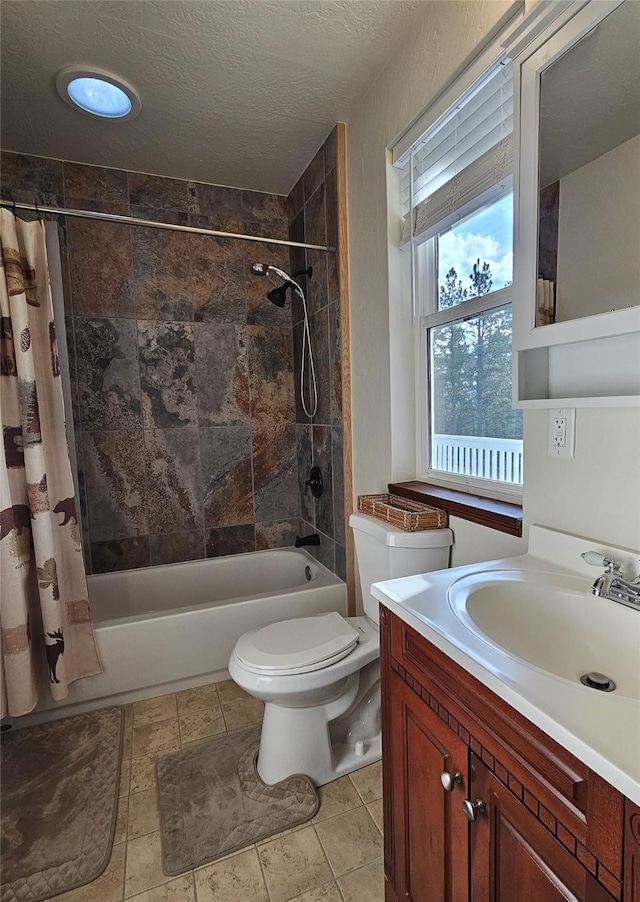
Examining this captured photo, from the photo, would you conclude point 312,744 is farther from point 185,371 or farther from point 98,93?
point 98,93

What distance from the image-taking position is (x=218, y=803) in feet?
4.67

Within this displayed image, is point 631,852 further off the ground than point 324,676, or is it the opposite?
point 631,852

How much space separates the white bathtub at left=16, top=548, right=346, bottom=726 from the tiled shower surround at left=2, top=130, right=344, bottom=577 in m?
0.17

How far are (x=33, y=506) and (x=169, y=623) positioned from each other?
740 millimetres

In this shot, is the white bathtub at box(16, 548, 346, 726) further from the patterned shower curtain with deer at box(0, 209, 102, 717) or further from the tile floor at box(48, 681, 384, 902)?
the tile floor at box(48, 681, 384, 902)

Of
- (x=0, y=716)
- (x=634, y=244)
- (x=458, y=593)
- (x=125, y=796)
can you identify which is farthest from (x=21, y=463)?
(x=634, y=244)

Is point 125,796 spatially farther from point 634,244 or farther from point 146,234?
point 146,234

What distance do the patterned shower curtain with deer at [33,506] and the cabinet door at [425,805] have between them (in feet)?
4.61

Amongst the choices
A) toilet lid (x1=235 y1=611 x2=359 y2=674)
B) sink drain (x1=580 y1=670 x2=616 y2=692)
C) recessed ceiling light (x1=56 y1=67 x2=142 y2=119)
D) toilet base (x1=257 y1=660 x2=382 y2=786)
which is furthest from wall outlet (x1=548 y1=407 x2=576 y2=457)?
recessed ceiling light (x1=56 y1=67 x2=142 y2=119)

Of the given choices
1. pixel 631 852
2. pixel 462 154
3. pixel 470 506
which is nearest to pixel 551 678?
pixel 631 852

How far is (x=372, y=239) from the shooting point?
184 centimetres

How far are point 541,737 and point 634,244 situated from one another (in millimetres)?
913

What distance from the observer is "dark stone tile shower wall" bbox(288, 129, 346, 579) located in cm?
213

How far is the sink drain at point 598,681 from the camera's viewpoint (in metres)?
0.78
